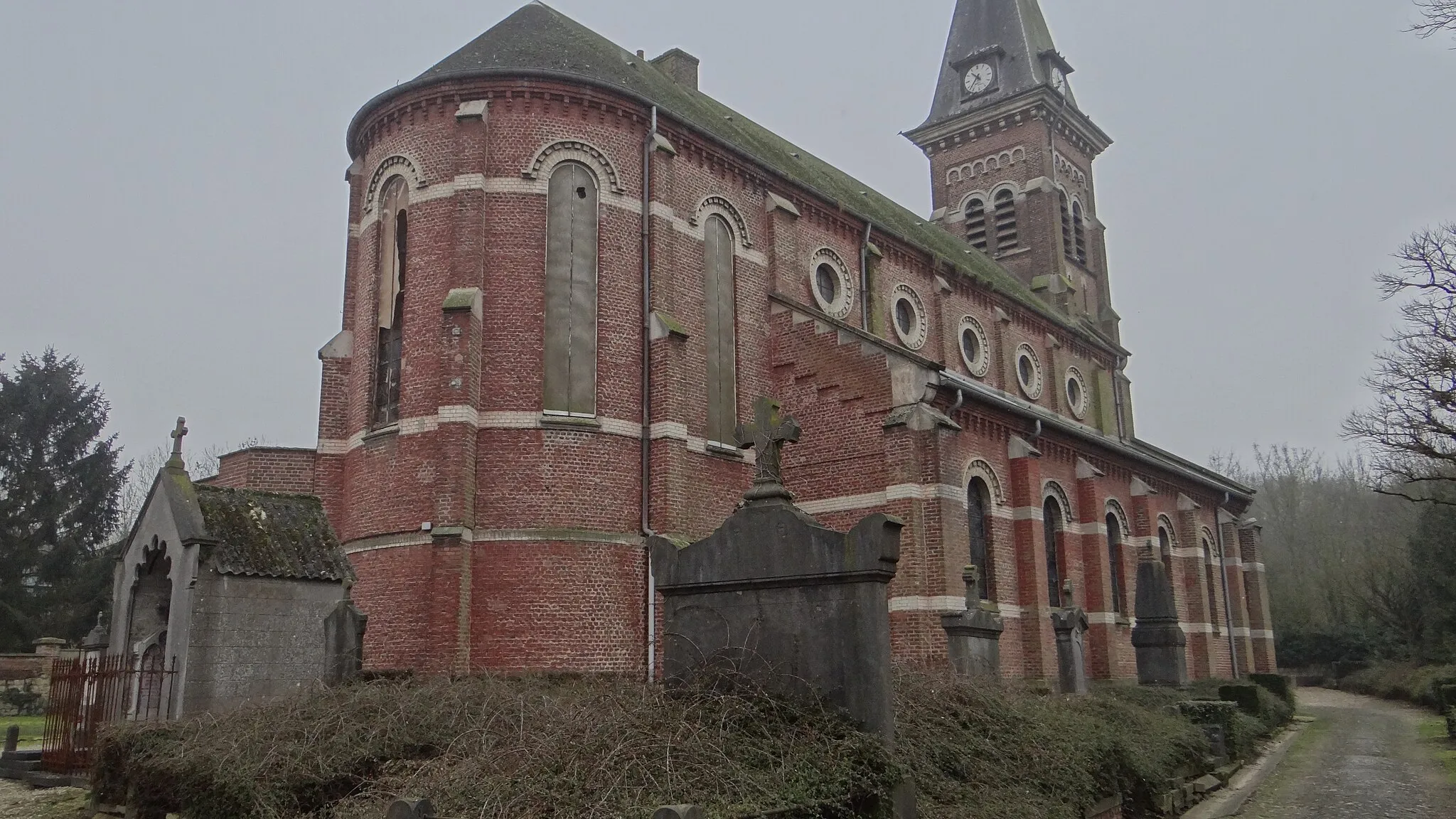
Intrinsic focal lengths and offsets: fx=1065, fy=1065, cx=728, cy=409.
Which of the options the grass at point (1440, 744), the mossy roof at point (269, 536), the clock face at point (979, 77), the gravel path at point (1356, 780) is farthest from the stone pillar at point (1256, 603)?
the mossy roof at point (269, 536)

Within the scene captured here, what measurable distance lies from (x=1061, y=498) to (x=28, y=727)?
23325 millimetres

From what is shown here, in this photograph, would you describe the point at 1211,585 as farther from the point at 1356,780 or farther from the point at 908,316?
the point at 1356,780

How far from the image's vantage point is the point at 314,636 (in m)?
12.8

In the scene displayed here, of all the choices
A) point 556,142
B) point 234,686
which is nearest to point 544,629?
point 234,686

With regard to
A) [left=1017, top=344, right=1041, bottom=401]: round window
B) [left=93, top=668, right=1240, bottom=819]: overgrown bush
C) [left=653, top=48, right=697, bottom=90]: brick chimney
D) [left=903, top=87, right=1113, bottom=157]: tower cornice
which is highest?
[left=903, top=87, right=1113, bottom=157]: tower cornice

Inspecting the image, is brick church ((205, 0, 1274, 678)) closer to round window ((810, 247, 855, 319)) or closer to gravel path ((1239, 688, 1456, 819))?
round window ((810, 247, 855, 319))

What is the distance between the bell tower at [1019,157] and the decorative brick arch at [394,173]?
76.4 feet

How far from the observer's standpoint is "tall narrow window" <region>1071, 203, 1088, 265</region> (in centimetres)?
3844

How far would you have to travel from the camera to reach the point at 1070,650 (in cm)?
1756

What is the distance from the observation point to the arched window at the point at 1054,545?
78.0 ft

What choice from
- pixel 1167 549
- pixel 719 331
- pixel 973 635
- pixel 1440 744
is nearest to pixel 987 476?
pixel 719 331

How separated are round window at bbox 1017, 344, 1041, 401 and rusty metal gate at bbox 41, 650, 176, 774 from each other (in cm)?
2301

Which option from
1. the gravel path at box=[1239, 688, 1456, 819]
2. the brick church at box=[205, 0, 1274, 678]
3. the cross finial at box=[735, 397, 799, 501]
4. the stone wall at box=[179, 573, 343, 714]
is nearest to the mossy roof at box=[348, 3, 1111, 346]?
the brick church at box=[205, 0, 1274, 678]

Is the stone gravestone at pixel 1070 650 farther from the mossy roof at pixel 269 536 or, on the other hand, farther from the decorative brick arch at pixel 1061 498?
the mossy roof at pixel 269 536
